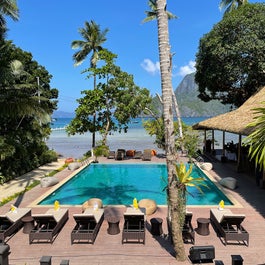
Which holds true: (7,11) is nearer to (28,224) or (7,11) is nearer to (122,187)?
(122,187)

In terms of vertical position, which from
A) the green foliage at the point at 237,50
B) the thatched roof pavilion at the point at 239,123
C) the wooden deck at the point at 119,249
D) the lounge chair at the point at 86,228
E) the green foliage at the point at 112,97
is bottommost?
the wooden deck at the point at 119,249

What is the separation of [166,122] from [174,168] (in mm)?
1190

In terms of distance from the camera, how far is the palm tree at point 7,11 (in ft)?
60.0

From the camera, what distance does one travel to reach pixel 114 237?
9008 mm

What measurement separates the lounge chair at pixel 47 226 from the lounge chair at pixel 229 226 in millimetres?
5146

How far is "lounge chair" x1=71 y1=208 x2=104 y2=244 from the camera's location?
847 centimetres

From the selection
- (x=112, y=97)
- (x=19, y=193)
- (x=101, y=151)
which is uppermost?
(x=112, y=97)

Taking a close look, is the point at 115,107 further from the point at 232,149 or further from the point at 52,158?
the point at 232,149

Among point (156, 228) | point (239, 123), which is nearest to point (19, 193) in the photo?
point (156, 228)

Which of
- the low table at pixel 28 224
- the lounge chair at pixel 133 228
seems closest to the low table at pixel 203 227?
the lounge chair at pixel 133 228

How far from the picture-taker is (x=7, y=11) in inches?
743

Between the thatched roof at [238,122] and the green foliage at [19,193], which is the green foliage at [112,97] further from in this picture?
the green foliage at [19,193]

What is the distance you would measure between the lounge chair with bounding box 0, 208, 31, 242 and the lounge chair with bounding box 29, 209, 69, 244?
71 cm

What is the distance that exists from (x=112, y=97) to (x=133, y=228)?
18.6 m
